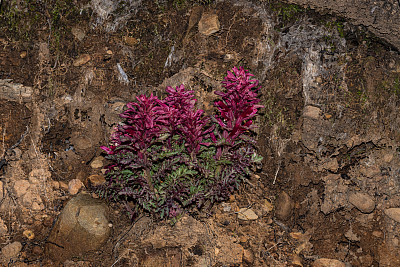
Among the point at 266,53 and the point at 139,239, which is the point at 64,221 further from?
the point at 266,53

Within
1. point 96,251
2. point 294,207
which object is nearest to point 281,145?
point 294,207

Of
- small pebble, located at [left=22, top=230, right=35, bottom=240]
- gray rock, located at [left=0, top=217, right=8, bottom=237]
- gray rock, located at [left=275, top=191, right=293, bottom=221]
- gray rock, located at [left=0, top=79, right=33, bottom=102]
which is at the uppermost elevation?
gray rock, located at [left=0, top=79, right=33, bottom=102]

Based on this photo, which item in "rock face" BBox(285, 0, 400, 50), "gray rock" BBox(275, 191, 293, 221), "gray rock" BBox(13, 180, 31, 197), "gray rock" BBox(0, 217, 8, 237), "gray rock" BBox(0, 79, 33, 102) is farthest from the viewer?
"rock face" BBox(285, 0, 400, 50)

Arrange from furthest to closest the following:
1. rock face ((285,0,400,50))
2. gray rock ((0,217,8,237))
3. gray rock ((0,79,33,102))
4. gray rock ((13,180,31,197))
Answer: rock face ((285,0,400,50)) → gray rock ((0,79,33,102)) → gray rock ((13,180,31,197)) → gray rock ((0,217,8,237))

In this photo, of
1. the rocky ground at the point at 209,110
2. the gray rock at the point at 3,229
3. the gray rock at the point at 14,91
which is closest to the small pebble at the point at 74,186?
the rocky ground at the point at 209,110

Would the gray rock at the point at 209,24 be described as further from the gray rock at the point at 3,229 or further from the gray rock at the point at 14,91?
the gray rock at the point at 3,229

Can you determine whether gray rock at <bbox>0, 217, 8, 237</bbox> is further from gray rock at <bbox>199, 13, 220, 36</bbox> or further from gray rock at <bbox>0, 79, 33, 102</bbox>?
gray rock at <bbox>199, 13, 220, 36</bbox>

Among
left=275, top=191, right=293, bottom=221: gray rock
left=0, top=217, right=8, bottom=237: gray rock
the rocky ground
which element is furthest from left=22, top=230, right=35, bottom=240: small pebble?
left=275, top=191, right=293, bottom=221: gray rock
